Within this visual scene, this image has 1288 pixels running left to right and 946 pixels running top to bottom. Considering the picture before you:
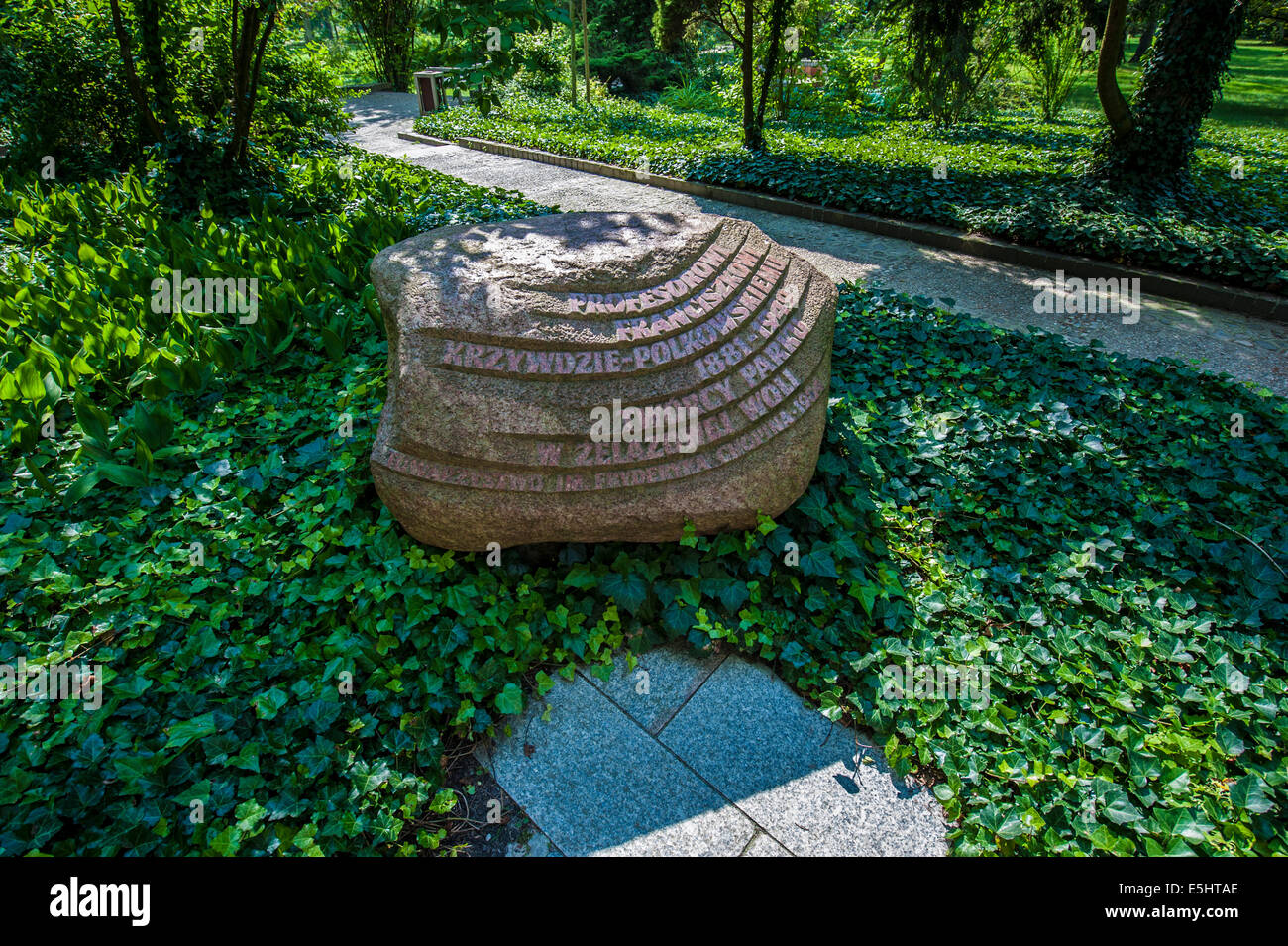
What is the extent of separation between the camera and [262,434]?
356 cm

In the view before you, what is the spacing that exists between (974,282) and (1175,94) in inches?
135

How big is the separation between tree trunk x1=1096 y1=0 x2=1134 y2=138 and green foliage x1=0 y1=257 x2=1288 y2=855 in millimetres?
4862

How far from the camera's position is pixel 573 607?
2.89 meters

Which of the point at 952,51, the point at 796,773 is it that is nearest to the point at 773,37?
the point at 952,51

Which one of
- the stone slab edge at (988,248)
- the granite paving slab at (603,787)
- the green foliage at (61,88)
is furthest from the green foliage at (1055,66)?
the granite paving slab at (603,787)

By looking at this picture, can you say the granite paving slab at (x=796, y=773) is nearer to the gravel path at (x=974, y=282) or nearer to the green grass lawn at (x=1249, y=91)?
the gravel path at (x=974, y=282)

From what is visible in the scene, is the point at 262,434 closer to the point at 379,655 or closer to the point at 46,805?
the point at 379,655

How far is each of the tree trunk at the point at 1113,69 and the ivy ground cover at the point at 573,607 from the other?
4521 millimetres

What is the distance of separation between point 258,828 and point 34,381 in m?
2.78

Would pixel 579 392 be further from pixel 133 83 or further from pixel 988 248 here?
pixel 133 83

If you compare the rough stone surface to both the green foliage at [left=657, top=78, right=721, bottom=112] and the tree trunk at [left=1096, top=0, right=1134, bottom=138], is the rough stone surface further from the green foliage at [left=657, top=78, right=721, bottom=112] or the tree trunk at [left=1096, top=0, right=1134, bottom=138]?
the green foliage at [left=657, top=78, right=721, bottom=112]

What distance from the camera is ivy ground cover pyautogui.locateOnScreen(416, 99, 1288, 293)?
621cm

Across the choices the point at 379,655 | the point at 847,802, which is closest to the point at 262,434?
the point at 379,655

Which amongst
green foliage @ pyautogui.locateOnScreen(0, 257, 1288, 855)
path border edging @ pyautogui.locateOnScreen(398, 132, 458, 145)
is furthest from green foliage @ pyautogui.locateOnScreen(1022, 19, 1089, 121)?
green foliage @ pyautogui.locateOnScreen(0, 257, 1288, 855)
